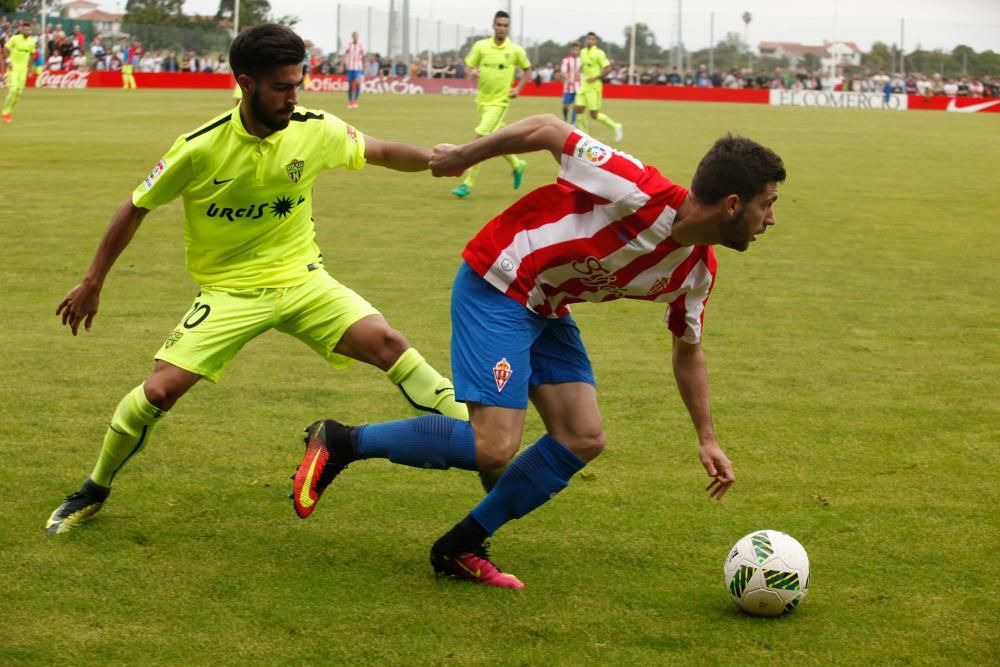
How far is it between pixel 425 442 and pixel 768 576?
1.33m

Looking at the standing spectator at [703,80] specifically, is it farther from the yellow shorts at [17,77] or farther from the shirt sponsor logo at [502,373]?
the shirt sponsor logo at [502,373]

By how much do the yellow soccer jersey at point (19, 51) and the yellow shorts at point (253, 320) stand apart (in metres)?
26.8

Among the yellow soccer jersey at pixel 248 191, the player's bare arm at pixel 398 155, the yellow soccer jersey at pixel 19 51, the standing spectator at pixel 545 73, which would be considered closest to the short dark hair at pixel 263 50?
the yellow soccer jersey at pixel 248 191

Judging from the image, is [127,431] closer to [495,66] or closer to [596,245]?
[596,245]

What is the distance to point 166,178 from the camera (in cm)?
506

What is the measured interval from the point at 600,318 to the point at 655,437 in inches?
127

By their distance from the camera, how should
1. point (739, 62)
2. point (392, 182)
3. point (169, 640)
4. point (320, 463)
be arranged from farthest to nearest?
point (739, 62)
point (392, 182)
point (320, 463)
point (169, 640)

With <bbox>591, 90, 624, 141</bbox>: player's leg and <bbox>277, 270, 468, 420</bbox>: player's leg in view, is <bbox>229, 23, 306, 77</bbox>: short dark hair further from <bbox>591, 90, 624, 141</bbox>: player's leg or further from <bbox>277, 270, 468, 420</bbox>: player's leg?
<bbox>591, 90, 624, 141</bbox>: player's leg

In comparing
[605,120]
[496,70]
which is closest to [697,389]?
[496,70]

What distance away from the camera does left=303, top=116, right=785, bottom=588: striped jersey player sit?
14.1 feet

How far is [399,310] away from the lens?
965cm

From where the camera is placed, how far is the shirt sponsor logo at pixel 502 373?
4.54m

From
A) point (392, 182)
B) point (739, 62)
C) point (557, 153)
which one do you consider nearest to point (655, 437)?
point (557, 153)

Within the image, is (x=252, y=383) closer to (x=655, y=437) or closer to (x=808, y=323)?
(x=655, y=437)
